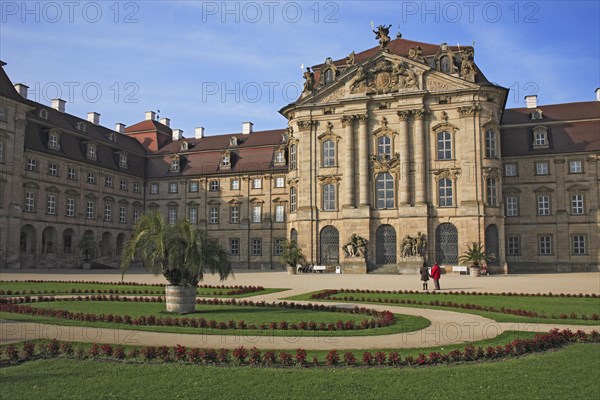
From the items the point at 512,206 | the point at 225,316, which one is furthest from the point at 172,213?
the point at 225,316

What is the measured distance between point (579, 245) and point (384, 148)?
2183 centimetres

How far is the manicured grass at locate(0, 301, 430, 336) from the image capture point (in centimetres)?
1599

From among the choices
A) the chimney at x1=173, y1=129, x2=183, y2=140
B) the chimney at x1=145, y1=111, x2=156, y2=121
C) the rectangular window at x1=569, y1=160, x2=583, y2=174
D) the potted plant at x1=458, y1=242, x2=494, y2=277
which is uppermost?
the chimney at x1=145, y1=111, x2=156, y2=121

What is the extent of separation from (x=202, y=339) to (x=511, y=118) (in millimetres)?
57606

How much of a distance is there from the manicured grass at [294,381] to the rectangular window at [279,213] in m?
55.2

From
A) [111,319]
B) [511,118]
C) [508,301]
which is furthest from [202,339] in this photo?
[511,118]

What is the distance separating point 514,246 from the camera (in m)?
59.3

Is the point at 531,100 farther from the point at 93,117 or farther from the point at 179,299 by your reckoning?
the point at 179,299

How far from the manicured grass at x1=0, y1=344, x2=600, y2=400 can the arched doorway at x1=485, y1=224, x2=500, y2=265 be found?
40503mm

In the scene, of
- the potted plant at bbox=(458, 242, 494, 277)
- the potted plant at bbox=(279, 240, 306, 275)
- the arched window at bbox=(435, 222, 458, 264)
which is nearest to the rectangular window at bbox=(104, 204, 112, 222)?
the potted plant at bbox=(279, 240, 306, 275)

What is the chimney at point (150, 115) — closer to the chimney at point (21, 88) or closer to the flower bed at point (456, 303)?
the chimney at point (21, 88)

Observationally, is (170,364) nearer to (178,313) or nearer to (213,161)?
(178,313)

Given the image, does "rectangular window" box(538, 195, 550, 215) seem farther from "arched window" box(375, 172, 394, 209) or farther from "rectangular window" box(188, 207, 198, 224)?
"rectangular window" box(188, 207, 198, 224)

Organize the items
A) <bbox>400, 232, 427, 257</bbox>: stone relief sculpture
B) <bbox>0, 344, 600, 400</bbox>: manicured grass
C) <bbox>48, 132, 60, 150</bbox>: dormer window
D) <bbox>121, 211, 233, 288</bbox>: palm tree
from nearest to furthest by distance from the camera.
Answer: <bbox>0, 344, 600, 400</bbox>: manicured grass
<bbox>121, 211, 233, 288</bbox>: palm tree
<bbox>400, 232, 427, 257</bbox>: stone relief sculpture
<bbox>48, 132, 60, 150</bbox>: dormer window
